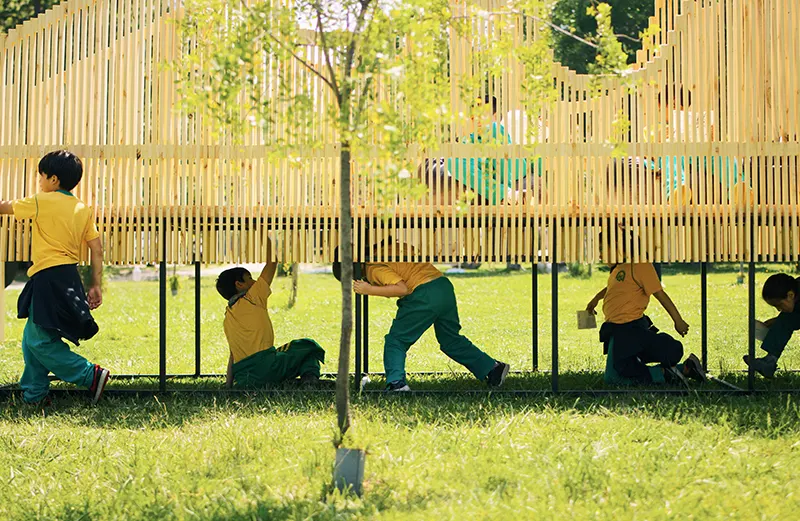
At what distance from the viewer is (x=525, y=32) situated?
680 cm

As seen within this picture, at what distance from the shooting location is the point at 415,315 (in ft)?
23.0

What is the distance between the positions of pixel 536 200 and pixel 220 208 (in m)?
2.04

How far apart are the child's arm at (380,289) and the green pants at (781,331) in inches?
114

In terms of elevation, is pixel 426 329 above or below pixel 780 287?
below

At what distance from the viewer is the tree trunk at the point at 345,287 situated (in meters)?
4.59

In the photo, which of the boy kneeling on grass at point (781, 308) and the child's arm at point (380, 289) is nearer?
the child's arm at point (380, 289)

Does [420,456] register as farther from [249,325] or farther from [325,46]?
[249,325]

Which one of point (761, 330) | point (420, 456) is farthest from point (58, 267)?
point (761, 330)

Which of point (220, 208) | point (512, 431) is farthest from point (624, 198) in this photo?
point (220, 208)

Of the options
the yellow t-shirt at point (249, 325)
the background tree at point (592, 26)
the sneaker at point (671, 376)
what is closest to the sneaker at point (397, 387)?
the yellow t-shirt at point (249, 325)

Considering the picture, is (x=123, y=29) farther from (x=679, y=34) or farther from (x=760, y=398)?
(x=760, y=398)

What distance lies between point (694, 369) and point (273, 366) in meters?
3.07

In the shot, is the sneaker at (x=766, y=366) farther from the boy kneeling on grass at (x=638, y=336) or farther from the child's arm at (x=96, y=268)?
the child's arm at (x=96, y=268)

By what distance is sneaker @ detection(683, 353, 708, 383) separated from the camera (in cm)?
745
